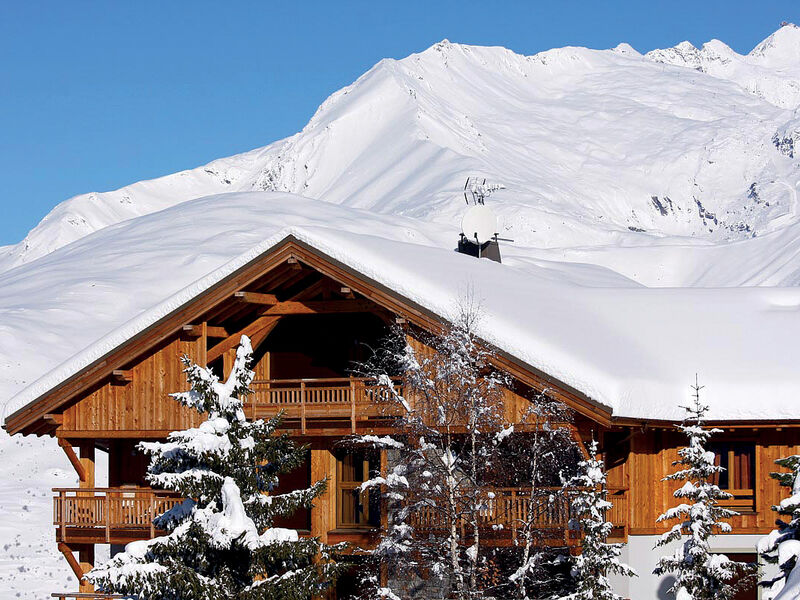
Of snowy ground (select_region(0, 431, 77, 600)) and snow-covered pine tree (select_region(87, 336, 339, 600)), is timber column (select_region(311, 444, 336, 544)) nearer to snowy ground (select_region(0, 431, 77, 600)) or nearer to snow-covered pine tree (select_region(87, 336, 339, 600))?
snow-covered pine tree (select_region(87, 336, 339, 600))

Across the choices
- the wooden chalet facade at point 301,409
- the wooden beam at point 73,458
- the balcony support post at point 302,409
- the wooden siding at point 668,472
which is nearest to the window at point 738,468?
the wooden chalet facade at point 301,409

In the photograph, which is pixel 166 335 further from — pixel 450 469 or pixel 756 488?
pixel 756 488

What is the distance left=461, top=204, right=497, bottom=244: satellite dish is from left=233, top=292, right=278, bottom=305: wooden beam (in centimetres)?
1099

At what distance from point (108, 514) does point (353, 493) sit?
4345 millimetres

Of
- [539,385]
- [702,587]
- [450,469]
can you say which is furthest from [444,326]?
[702,587]

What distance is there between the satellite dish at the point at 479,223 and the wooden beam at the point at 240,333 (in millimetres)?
10857

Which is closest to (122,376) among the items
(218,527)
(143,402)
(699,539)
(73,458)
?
(143,402)

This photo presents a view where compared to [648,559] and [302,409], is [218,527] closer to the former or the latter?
[302,409]

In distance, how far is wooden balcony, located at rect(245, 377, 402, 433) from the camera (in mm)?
23391

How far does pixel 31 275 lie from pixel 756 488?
306ft

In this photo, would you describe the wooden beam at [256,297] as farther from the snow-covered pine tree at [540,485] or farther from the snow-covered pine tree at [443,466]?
the snow-covered pine tree at [540,485]

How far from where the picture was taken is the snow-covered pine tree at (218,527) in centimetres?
1694

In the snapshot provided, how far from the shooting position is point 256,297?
24.8 meters

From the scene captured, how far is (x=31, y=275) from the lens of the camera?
109250 millimetres
